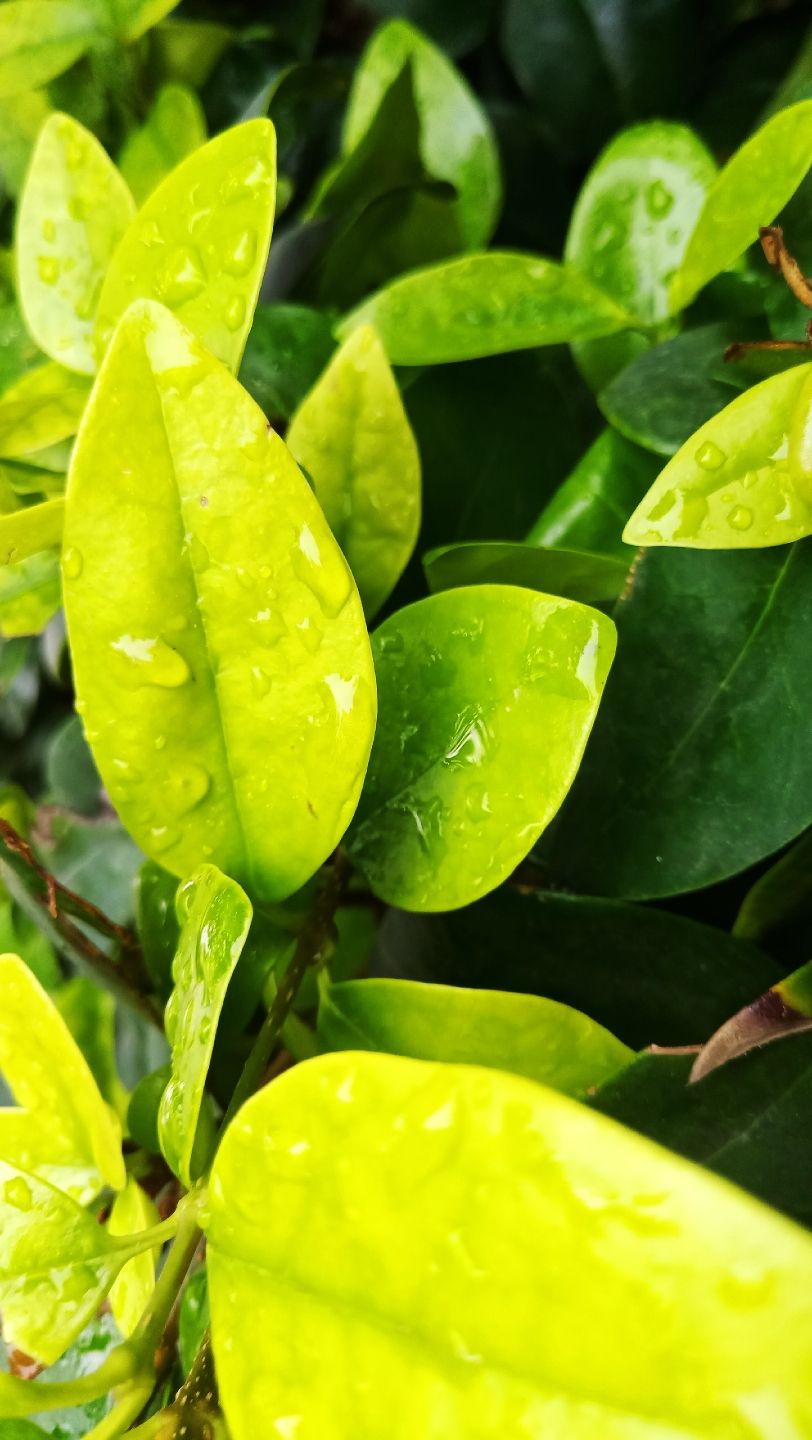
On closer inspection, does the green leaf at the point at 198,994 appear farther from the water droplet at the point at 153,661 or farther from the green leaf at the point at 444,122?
the green leaf at the point at 444,122

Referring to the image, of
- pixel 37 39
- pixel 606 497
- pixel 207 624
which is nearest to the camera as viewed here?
pixel 207 624

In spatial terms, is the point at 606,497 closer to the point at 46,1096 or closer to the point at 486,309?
the point at 486,309

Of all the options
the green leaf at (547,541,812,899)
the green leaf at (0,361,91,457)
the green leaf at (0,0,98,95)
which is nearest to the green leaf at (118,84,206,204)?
the green leaf at (0,0,98,95)

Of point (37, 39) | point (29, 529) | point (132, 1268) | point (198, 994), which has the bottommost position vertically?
point (132, 1268)

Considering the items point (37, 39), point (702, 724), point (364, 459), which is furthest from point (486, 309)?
point (37, 39)

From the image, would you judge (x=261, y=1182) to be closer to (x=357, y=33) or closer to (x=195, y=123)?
(x=195, y=123)

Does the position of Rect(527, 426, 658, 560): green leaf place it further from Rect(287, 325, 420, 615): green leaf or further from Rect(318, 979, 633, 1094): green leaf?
Rect(318, 979, 633, 1094): green leaf

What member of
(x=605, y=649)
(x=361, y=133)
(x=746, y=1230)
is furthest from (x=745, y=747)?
(x=361, y=133)
